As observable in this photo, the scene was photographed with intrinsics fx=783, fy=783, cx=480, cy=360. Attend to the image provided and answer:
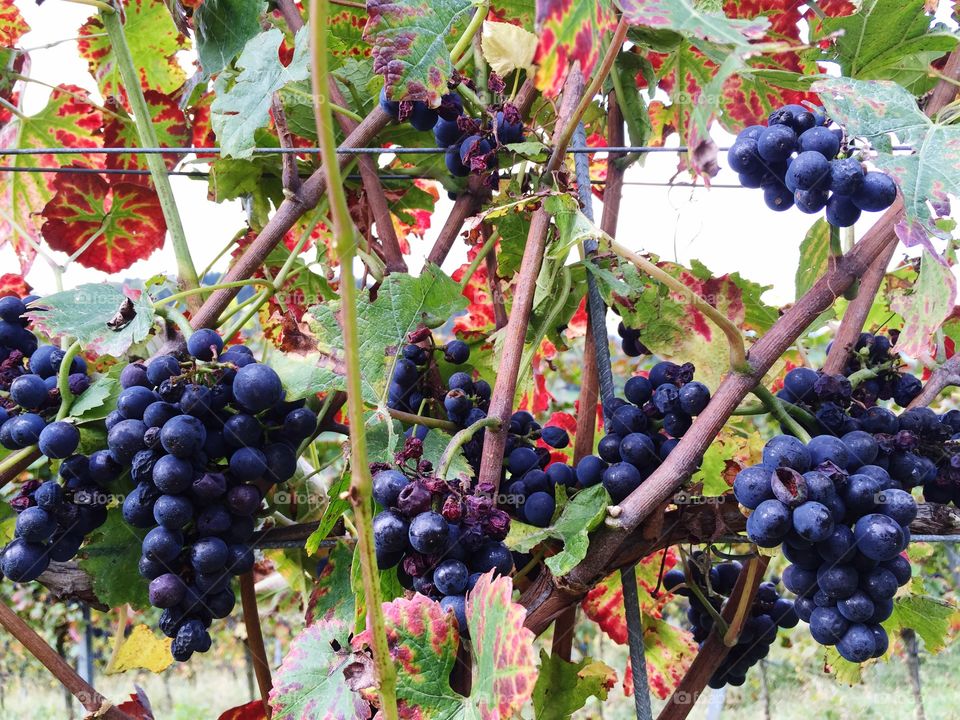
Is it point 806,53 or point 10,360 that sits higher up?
point 806,53

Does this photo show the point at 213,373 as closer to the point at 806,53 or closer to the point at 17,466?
the point at 17,466

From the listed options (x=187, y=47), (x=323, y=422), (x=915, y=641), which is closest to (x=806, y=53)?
(x=323, y=422)

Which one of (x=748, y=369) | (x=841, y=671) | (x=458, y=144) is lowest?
(x=841, y=671)

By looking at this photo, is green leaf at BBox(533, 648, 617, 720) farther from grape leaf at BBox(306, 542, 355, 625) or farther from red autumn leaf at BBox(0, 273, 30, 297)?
red autumn leaf at BBox(0, 273, 30, 297)

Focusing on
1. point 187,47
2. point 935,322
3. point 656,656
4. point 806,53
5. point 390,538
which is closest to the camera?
point 390,538

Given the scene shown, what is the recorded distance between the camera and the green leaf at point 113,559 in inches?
33.7

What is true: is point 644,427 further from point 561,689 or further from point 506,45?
point 506,45

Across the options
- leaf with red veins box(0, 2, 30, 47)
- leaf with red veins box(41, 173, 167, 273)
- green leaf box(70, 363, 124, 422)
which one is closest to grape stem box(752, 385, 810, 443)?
green leaf box(70, 363, 124, 422)

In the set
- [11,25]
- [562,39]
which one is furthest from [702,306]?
[11,25]

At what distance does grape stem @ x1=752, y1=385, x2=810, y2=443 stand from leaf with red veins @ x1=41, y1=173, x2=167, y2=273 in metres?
0.92

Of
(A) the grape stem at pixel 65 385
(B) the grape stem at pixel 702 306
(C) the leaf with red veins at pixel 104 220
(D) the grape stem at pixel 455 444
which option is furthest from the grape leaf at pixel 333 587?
(C) the leaf with red veins at pixel 104 220

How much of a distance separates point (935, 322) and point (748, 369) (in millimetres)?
183

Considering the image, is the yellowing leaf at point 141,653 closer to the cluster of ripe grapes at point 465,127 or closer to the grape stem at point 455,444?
the grape stem at point 455,444

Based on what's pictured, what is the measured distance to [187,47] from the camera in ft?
4.32
